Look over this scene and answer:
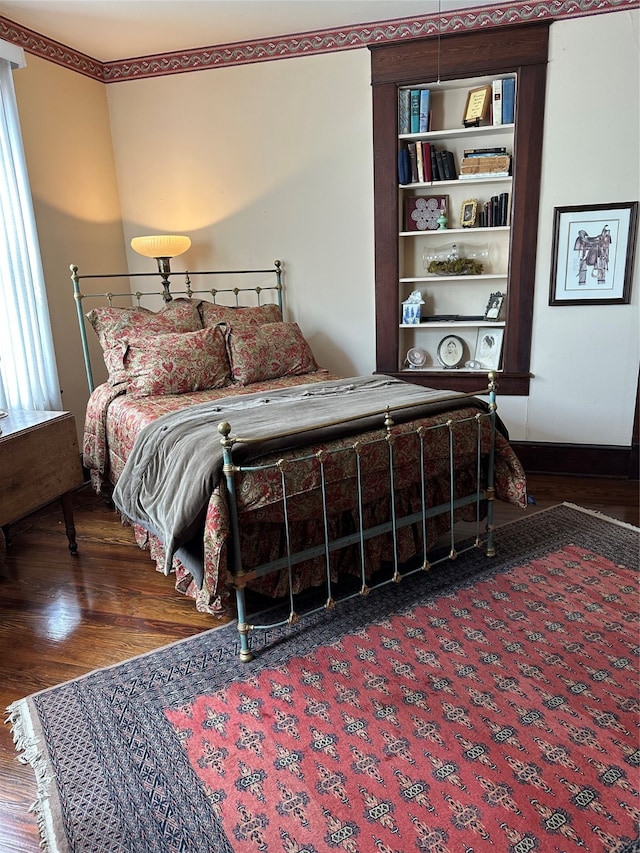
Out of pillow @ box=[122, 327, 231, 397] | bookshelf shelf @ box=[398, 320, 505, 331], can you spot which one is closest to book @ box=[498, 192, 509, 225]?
bookshelf shelf @ box=[398, 320, 505, 331]

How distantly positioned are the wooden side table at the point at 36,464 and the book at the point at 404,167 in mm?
2403

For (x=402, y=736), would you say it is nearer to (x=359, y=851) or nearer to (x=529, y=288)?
(x=359, y=851)

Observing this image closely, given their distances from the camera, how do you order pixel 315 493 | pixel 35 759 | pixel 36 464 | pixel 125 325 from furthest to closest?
pixel 125 325, pixel 36 464, pixel 315 493, pixel 35 759

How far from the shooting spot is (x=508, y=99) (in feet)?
11.0

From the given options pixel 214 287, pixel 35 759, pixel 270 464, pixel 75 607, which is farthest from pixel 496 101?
pixel 35 759

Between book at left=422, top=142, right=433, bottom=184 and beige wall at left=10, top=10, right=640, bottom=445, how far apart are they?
35 cm

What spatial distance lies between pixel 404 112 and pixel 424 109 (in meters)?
0.12

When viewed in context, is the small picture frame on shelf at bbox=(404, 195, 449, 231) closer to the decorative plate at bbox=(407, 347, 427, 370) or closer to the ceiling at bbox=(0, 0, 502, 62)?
the decorative plate at bbox=(407, 347, 427, 370)

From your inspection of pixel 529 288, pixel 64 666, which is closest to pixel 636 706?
pixel 64 666

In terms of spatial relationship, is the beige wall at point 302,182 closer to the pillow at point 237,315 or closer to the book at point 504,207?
the book at point 504,207

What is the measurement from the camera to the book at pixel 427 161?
140 inches

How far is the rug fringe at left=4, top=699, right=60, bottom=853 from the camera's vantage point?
4.73 ft

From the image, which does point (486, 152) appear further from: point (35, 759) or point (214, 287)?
point (35, 759)

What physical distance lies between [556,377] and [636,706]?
7.34 ft
